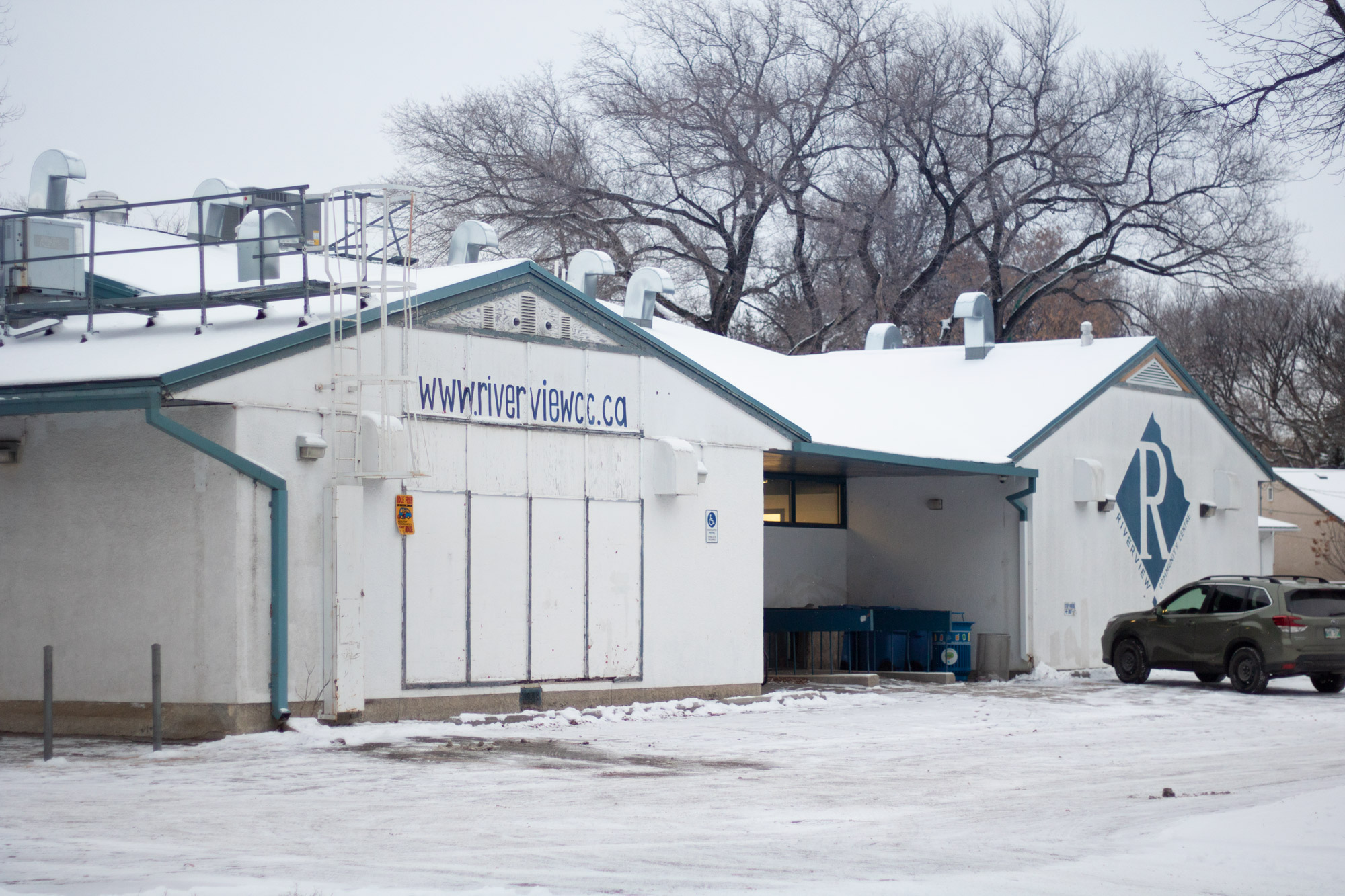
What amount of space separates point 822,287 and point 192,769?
126 feet

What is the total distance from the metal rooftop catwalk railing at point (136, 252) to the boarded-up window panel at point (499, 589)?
120 inches

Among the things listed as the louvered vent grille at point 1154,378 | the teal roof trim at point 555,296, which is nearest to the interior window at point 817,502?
the louvered vent grille at point 1154,378

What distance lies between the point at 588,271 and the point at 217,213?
5.72m

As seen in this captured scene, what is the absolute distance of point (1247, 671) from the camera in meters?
22.9

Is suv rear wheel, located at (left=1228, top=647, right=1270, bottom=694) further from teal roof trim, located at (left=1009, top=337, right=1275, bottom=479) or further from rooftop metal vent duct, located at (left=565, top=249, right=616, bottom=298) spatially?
rooftop metal vent duct, located at (left=565, top=249, right=616, bottom=298)

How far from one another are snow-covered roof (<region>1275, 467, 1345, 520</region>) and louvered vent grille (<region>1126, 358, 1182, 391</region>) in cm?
1780

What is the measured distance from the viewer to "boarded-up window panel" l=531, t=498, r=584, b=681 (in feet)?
60.1

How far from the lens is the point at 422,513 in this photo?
17.1 metres

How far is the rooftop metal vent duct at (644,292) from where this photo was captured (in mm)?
25297

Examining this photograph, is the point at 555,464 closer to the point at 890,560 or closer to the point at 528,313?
the point at 528,313

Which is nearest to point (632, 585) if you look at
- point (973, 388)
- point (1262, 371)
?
point (973, 388)

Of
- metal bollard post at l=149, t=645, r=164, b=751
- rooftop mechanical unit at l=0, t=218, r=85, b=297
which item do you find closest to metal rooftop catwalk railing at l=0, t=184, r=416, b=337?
rooftop mechanical unit at l=0, t=218, r=85, b=297

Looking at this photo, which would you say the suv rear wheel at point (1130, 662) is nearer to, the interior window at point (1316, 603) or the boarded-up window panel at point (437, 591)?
the interior window at point (1316, 603)

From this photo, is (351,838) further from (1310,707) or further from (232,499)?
(1310,707)
